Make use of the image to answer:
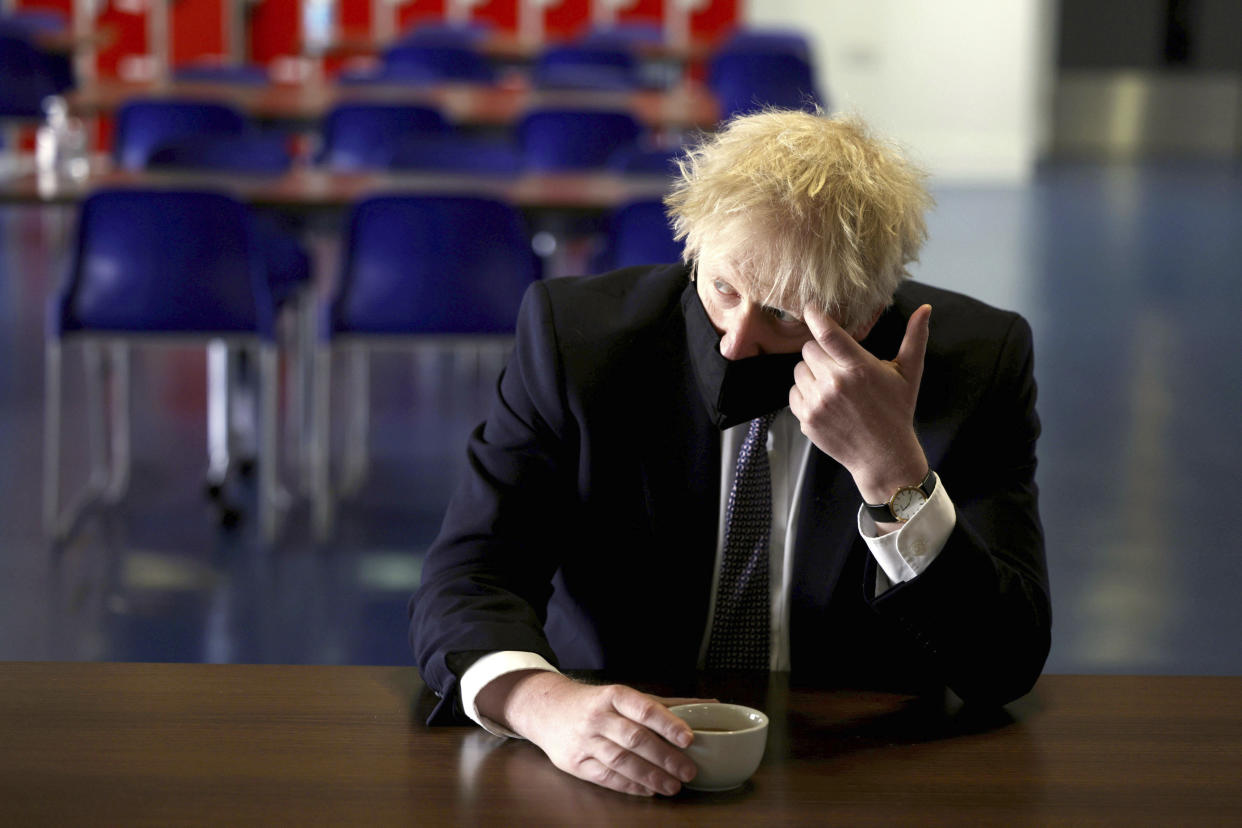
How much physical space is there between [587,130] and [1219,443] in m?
2.57

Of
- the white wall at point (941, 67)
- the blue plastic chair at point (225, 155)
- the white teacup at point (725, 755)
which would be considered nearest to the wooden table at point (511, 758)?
the white teacup at point (725, 755)

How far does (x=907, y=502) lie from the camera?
1346 mm

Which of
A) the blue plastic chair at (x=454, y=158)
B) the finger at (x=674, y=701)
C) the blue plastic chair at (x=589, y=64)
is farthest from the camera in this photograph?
the blue plastic chair at (x=589, y=64)

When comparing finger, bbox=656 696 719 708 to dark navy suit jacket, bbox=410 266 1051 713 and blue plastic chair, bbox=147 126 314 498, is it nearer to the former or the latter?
dark navy suit jacket, bbox=410 266 1051 713

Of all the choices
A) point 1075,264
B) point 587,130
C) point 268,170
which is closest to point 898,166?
point 268,170

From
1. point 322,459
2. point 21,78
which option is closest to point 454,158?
point 322,459

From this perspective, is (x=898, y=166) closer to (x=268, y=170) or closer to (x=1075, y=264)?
(x=268, y=170)

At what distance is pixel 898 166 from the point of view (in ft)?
4.66

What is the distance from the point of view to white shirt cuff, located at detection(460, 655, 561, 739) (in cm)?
129

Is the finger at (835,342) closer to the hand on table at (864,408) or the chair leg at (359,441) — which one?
the hand on table at (864,408)

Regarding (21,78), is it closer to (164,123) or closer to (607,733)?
(164,123)

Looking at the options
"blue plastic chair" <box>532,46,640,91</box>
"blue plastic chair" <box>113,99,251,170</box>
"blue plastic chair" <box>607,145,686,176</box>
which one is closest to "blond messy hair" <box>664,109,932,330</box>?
"blue plastic chair" <box>607,145,686,176</box>

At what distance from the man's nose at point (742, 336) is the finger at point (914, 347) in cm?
14

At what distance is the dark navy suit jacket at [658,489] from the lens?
1.52 metres
